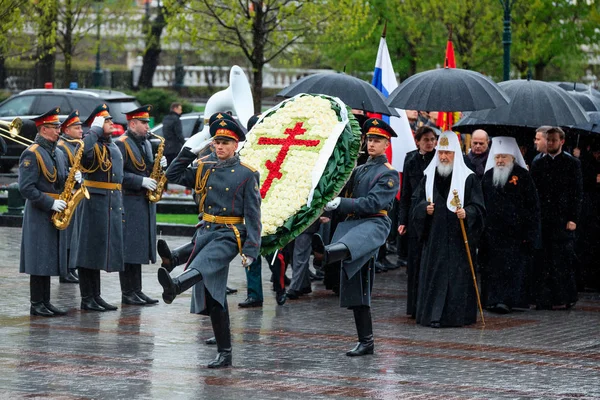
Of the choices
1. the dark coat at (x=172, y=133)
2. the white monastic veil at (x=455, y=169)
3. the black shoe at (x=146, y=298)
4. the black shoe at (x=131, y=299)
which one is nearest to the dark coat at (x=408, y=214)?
A: the white monastic veil at (x=455, y=169)

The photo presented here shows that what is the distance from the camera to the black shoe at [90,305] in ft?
43.9

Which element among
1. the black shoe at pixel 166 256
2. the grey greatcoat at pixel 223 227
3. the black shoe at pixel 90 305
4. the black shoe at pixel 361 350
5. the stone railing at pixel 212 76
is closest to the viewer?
the grey greatcoat at pixel 223 227

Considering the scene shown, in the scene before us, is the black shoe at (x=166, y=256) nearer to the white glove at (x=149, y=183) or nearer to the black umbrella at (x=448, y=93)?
the black umbrella at (x=448, y=93)

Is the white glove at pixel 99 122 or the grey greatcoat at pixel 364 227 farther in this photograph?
the white glove at pixel 99 122

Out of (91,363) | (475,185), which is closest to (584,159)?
(475,185)

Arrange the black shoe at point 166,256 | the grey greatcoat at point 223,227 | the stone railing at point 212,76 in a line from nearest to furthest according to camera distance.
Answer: the grey greatcoat at point 223,227 → the black shoe at point 166,256 → the stone railing at point 212,76

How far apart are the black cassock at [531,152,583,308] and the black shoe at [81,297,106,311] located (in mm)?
4898

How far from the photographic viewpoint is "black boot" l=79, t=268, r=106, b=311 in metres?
13.4

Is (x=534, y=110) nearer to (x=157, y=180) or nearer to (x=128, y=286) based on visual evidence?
(x=157, y=180)

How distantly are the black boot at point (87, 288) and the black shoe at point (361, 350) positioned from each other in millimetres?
3494

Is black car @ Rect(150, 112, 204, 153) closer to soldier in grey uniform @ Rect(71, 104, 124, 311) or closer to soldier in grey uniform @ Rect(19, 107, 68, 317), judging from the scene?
soldier in grey uniform @ Rect(71, 104, 124, 311)

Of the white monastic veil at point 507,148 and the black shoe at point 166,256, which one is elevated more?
the white monastic veil at point 507,148

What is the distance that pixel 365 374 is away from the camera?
33.4 ft

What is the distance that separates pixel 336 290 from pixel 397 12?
1830cm
